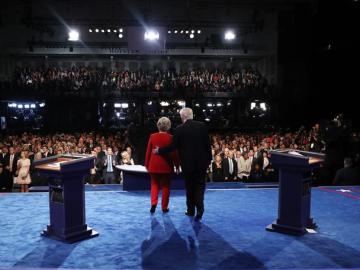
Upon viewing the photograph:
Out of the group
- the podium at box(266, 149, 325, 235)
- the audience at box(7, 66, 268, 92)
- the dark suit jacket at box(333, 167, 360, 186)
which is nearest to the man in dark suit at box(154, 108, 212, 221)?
the podium at box(266, 149, 325, 235)

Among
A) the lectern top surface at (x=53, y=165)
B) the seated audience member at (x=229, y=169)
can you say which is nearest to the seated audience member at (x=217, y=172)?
the seated audience member at (x=229, y=169)

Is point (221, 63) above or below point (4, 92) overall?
above

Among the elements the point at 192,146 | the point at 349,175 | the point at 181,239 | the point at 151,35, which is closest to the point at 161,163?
the point at 192,146

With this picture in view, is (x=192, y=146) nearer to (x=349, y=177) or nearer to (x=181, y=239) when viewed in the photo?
(x=181, y=239)

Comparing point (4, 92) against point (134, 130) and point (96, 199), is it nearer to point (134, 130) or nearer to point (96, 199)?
point (134, 130)

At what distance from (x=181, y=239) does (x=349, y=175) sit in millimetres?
4974

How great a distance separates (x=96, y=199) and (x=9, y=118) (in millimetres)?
17653

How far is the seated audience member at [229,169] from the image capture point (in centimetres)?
1047

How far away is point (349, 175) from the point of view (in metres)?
8.23

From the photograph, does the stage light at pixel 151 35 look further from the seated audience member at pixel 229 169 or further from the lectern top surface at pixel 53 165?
the lectern top surface at pixel 53 165

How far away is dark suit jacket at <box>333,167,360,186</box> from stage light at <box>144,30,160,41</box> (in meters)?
14.1

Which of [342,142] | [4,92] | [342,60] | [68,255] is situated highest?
[342,60]

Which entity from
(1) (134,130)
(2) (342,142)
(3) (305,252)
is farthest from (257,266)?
(1) (134,130)

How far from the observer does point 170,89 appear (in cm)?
2262
